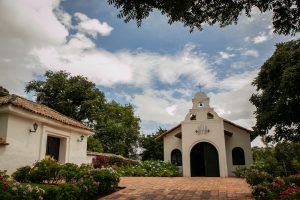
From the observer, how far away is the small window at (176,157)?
22.5 m

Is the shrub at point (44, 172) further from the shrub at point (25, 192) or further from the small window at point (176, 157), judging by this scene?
the small window at point (176, 157)

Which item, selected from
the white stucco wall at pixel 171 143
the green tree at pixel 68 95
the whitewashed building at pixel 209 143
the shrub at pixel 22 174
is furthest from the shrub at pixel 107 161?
the green tree at pixel 68 95

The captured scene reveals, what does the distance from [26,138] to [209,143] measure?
13.2 meters

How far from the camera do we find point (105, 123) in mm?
37719

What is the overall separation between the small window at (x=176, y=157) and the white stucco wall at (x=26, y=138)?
413 inches

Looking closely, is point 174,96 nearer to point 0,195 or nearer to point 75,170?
point 75,170

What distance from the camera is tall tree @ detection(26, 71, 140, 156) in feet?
113

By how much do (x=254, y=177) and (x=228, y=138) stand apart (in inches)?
521

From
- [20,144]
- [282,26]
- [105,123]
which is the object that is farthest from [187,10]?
[105,123]

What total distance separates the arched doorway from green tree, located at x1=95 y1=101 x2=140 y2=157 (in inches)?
732

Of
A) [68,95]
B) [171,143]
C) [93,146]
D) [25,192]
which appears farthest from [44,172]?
[68,95]

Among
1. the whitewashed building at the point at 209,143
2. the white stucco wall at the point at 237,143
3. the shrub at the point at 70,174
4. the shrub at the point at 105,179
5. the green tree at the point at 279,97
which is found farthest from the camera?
the white stucco wall at the point at 237,143

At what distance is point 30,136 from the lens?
1191 cm

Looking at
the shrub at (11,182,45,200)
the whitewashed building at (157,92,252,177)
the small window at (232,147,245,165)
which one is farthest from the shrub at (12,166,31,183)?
the small window at (232,147,245,165)
